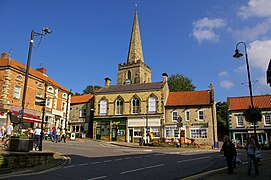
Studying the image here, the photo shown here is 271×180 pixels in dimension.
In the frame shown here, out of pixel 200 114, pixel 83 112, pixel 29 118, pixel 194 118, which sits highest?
pixel 83 112

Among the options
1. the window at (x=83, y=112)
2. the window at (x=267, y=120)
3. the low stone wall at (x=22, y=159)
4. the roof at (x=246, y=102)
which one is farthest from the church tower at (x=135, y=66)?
the low stone wall at (x=22, y=159)

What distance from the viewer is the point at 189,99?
126ft

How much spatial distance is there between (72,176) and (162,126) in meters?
28.3

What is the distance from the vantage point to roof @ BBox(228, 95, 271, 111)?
119 ft

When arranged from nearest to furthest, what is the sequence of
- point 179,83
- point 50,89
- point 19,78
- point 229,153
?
point 229,153, point 19,78, point 50,89, point 179,83

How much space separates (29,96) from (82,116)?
12.7m

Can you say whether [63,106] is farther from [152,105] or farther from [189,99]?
[189,99]

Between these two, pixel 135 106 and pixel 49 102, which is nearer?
pixel 49 102

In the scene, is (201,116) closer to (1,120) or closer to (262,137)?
(262,137)

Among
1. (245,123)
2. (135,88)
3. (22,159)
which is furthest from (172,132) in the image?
(22,159)

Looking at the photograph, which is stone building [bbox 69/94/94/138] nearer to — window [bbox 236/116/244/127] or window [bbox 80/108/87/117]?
window [bbox 80/108/87/117]

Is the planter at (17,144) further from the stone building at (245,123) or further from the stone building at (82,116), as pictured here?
the stone building at (82,116)

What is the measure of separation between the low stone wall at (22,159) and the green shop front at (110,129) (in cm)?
2615

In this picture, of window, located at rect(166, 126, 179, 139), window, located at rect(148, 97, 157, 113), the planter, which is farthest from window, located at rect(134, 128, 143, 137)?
the planter
